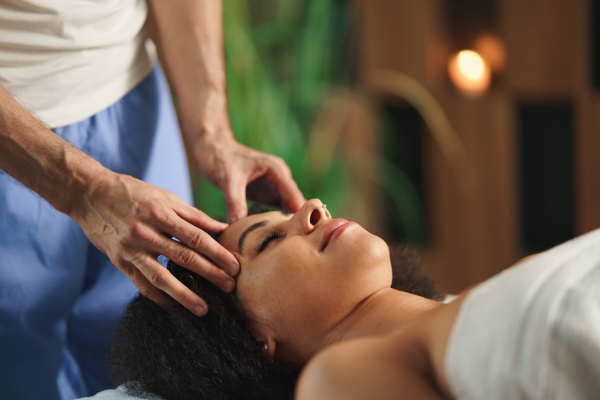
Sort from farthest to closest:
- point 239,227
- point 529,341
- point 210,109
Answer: point 210,109 → point 239,227 → point 529,341

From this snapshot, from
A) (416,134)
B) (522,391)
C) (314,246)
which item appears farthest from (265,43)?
(522,391)

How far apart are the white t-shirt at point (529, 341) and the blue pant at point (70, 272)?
3.12ft

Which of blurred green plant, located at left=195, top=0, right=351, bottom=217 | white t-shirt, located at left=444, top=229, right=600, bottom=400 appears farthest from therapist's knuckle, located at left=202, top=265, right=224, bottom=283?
blurred green plant, located at left=195, top=0, right=351, bottom=217

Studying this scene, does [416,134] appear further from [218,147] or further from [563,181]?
[218,147]

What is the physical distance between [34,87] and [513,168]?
2.32 metres

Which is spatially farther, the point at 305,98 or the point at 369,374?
the point at 305,98

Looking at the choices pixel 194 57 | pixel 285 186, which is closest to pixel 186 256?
pixel 285 186

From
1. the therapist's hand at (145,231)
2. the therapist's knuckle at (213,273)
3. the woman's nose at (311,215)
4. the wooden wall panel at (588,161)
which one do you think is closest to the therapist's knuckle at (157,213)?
the therapist's hand at (145,231)

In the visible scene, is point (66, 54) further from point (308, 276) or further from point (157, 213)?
point (308, 276)

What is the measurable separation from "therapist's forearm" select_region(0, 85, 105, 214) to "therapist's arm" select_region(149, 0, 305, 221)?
41 centimetres

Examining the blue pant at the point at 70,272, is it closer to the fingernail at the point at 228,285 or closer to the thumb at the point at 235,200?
the thumb at the point at 235,200

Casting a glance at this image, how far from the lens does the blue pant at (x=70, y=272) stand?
1.45 m

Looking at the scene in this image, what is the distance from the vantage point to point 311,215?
4.44ft

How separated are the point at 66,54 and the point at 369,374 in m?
1.02
